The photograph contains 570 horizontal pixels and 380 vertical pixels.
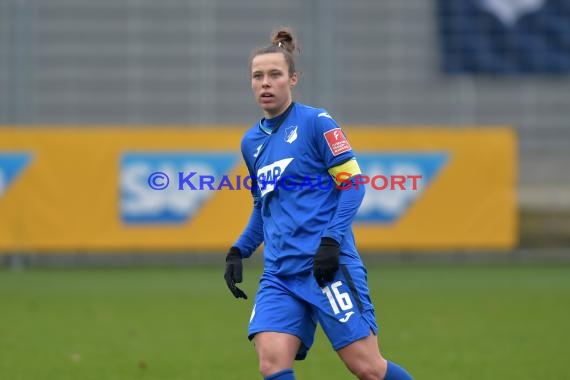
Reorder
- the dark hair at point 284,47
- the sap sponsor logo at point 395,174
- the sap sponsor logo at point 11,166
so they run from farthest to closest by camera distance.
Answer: the sap sponsor logo at point 395,174 → the sap sponsor logo at point 11,166 → the dark hair at point 284,47

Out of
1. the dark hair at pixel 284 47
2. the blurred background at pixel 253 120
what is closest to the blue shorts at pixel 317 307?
the dark hair at pixel 284 47

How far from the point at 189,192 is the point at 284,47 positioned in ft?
32.1

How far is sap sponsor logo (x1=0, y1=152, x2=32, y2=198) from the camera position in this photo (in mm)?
14727

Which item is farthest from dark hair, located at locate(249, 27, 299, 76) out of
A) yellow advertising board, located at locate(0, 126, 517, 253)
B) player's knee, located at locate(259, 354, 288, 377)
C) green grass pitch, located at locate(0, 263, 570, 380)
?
yellow advertising board, located at locate(0, 126, 517, 253)

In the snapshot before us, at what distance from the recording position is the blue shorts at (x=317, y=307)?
484cm

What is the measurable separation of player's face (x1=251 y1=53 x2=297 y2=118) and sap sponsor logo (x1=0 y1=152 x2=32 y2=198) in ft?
33.6

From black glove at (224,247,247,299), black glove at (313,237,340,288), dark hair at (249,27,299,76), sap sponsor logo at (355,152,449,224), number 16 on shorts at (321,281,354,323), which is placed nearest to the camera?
black glove at (313,237,340,288)

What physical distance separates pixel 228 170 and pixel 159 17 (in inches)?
133

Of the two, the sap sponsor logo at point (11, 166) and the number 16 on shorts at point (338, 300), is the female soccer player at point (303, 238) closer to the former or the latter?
the number 16 on shorts at point (338, 300)

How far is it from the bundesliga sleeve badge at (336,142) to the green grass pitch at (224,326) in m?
2.43

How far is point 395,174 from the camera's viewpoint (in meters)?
14.9

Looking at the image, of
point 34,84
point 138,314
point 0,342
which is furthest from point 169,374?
point 34,84

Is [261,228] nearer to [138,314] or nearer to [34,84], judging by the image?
[138,314]

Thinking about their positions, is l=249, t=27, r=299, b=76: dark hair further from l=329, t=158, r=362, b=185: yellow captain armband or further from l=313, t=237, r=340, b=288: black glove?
l=313, t=237, r=340, b=288: black glove
